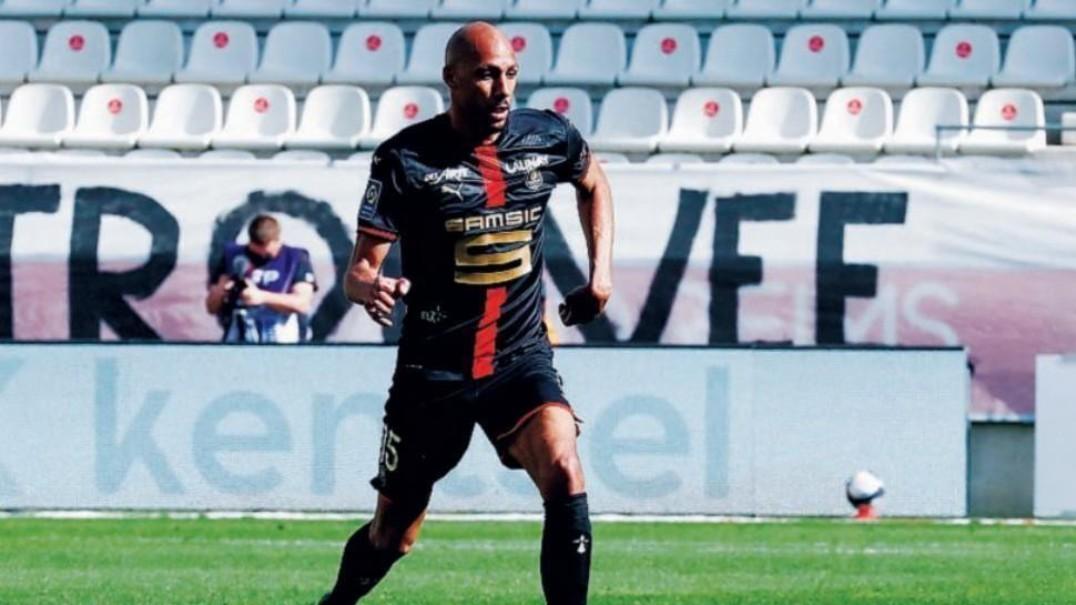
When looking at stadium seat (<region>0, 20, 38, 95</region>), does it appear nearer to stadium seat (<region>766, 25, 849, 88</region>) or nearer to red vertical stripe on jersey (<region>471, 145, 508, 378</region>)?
stadium seat (<region>766, 25, 849, 88</region>)

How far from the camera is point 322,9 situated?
72.8 feet

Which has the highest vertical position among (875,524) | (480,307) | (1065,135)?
(1065,135)

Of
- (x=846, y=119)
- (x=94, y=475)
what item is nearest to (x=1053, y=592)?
(x=94, y=475)

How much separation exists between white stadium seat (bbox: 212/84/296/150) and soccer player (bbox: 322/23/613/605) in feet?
42.7

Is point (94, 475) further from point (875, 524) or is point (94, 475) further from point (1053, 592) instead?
point (1053, 592)

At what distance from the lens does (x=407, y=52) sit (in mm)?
21969

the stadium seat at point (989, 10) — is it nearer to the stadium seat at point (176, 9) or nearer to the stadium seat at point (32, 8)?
the stadium seat at point (176, 9)

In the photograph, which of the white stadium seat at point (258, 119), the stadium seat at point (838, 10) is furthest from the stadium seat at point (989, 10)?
the white stadium seat at point (258, 119)

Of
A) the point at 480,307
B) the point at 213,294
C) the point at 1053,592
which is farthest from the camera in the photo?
the point at 213,294

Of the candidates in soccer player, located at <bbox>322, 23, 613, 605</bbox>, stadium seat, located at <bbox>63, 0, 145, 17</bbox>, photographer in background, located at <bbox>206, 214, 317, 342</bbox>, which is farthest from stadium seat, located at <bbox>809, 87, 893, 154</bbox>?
soccer player, located at <bbox>322, 23, 613, 605</bbox>

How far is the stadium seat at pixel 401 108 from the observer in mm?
20094

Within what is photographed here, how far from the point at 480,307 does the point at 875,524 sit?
8.16 metres

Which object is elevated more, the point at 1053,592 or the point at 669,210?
the point at 669,210

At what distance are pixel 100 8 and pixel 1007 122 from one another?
8.47 metres
